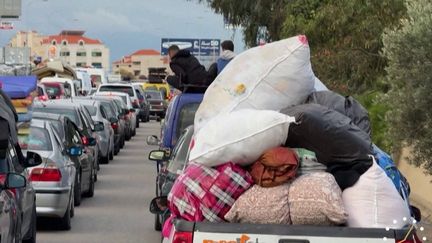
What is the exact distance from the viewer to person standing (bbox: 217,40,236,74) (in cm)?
1593

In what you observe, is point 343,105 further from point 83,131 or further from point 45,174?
point 83,131

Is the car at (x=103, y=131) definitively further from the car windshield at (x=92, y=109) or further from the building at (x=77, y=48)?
the building at (x=77, y=48)

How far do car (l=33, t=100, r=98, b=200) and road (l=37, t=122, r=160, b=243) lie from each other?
1.21 ft

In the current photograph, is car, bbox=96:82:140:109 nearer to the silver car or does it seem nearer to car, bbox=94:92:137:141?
car, bbox=94:92:137:141

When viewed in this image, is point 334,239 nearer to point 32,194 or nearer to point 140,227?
point 32,194

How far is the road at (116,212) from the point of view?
1432 cm

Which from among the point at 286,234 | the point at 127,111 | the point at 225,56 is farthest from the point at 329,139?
the point at 127,111

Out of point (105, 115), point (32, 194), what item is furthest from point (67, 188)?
point (105, 115)

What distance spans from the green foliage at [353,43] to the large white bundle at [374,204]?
39.2ft


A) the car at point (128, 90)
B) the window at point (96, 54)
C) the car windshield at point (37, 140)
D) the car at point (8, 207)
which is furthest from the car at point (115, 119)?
the window at point (96, 54)

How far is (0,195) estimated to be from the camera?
8.48 m

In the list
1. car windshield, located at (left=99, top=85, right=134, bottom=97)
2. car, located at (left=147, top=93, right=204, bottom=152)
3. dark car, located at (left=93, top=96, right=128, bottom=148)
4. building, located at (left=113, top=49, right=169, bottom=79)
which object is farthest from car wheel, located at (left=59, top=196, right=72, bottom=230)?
building, located at (left=113, top=49, right=169, bottom=79)

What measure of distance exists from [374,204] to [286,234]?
0.61 metres

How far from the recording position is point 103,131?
26094 mm
